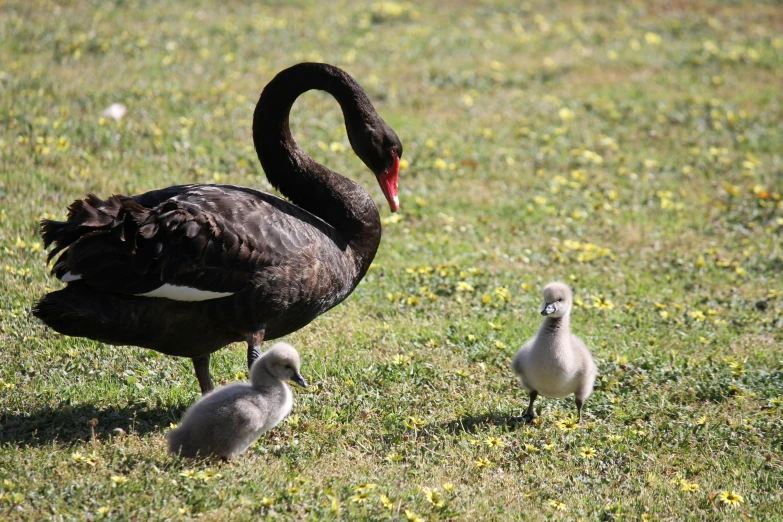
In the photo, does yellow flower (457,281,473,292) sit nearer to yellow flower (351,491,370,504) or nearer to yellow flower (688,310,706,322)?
yellow flower (688,310,706,322)

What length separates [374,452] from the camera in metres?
5.02

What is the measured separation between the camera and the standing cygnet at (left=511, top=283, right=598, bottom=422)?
523 centimetres

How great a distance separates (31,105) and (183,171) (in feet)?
8.06

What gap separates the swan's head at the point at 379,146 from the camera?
5.85 metres

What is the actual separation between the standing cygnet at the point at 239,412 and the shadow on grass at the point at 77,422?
65cm

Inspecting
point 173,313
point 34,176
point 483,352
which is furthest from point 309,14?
point 173,313

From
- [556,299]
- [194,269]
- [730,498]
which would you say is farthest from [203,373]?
[730,498]

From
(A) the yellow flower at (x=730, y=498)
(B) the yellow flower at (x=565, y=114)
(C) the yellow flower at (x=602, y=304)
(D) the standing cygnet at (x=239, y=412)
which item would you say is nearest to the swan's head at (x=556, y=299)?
(A) the yellow flower at (x=730, y=498)

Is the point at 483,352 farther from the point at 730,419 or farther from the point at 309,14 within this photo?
the point at 309,14

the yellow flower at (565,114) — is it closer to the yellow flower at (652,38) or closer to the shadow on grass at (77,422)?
the yellow flower at (652,38)

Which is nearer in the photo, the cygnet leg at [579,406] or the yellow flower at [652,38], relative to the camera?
the cygnet leg at [579,406]

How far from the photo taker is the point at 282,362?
453 cm

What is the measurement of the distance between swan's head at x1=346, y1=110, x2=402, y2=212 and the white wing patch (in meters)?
1.65

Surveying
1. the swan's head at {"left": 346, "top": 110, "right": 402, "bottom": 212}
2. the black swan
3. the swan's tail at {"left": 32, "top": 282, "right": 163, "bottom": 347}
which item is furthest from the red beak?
the swan's tail at {"left": 32, "top": 282, "right": 163, "bottom": 347}
